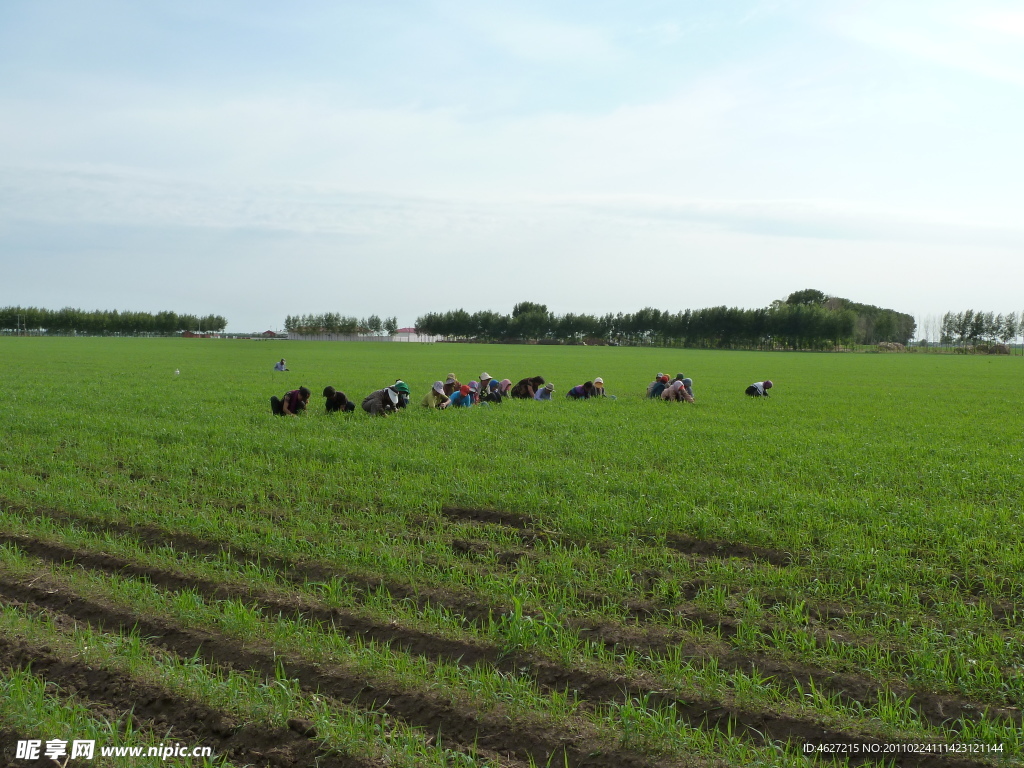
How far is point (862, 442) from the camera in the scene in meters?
13.4

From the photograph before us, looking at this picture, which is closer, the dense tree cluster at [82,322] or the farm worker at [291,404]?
the farm worker at [291,404]

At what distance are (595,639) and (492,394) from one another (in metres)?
14.9

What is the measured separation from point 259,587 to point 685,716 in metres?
3.77

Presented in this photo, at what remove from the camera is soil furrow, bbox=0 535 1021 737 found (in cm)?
434

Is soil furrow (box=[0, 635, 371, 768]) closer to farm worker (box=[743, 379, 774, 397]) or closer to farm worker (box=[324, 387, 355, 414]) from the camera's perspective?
farm worker (box=[324, 387, 355, 414])

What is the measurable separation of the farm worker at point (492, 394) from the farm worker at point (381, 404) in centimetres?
360

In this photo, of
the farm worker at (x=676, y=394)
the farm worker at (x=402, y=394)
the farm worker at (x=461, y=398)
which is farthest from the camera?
the farm worker at (x=676, y=394)

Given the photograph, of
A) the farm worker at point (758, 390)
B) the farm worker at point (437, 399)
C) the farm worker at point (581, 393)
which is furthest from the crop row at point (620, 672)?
the farm worker at point (758, 390)

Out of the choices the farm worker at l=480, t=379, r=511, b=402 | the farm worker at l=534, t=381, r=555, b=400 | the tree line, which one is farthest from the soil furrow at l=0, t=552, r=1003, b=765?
the tree line

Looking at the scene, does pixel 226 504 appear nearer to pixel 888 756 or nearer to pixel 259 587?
pixel 259 587

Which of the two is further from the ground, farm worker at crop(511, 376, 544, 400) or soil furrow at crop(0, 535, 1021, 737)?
farm worker at crop(511, 376, 544, 400)

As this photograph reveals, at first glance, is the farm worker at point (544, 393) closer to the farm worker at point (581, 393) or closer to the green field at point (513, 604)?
the farm worker at point (581, 393)

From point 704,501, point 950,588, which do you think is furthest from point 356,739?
point 704,501

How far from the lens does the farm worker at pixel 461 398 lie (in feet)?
60.4
